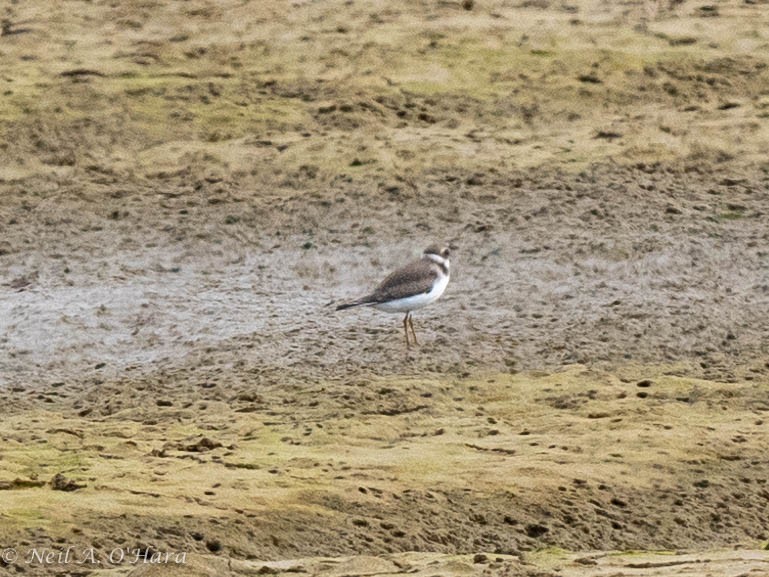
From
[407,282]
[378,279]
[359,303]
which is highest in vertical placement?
[407,282]

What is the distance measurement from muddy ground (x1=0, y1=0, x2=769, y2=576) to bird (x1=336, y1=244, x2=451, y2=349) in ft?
0.87

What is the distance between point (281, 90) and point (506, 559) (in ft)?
25.7

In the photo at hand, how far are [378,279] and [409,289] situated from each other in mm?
1328

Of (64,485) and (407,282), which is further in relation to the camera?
(407,282)

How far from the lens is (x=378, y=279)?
13.5 meters

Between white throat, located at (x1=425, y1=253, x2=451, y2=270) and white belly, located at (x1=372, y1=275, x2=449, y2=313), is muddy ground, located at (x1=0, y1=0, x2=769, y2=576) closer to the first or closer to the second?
white belly, located at (x1=372, y1=275, x2=449, y2=313)

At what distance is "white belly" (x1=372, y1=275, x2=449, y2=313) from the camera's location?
12.1 meters

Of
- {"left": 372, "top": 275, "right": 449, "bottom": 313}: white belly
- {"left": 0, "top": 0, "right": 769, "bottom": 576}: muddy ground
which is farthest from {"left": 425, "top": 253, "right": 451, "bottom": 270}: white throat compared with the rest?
{"left": 0, "top": 0, "right": 769, "bottom": 576}: muddy ground

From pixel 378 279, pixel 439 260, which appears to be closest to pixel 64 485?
pixel 439 260

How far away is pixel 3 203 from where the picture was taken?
A: 1460 centimetres

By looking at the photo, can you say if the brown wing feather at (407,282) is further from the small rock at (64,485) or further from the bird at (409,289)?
the small rock at (64,485)

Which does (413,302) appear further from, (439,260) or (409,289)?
(439,260)

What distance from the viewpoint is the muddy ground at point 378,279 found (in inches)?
367

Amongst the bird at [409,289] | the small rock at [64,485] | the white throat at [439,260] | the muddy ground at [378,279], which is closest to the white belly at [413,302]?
the bird at [409,289]
